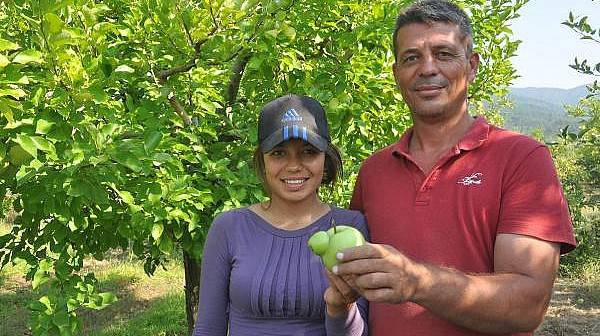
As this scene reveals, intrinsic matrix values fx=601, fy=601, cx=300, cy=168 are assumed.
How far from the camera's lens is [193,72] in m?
2.99

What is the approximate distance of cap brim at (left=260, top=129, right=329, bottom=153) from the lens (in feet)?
6.41

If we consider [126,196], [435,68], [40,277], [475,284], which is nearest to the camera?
[475,284]

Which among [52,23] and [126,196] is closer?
[52,23]

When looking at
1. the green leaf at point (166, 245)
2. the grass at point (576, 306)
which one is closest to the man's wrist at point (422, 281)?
the green leaf at point (166, 245)

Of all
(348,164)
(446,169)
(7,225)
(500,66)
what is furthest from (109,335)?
(7,225)

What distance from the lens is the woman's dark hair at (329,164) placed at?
2.13m

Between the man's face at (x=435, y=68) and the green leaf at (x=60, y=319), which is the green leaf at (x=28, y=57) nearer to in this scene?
the man's face at (x=435, y=68)

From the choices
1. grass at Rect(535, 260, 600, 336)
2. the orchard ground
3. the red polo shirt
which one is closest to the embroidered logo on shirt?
the red polo shirt

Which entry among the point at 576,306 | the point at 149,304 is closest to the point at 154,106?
the point at 149,304

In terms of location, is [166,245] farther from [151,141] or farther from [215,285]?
[215,285]

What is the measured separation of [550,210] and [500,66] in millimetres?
3222

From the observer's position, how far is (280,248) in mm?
1956

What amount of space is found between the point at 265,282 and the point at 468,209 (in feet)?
2.15

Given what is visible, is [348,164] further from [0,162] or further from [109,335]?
[109,335]
